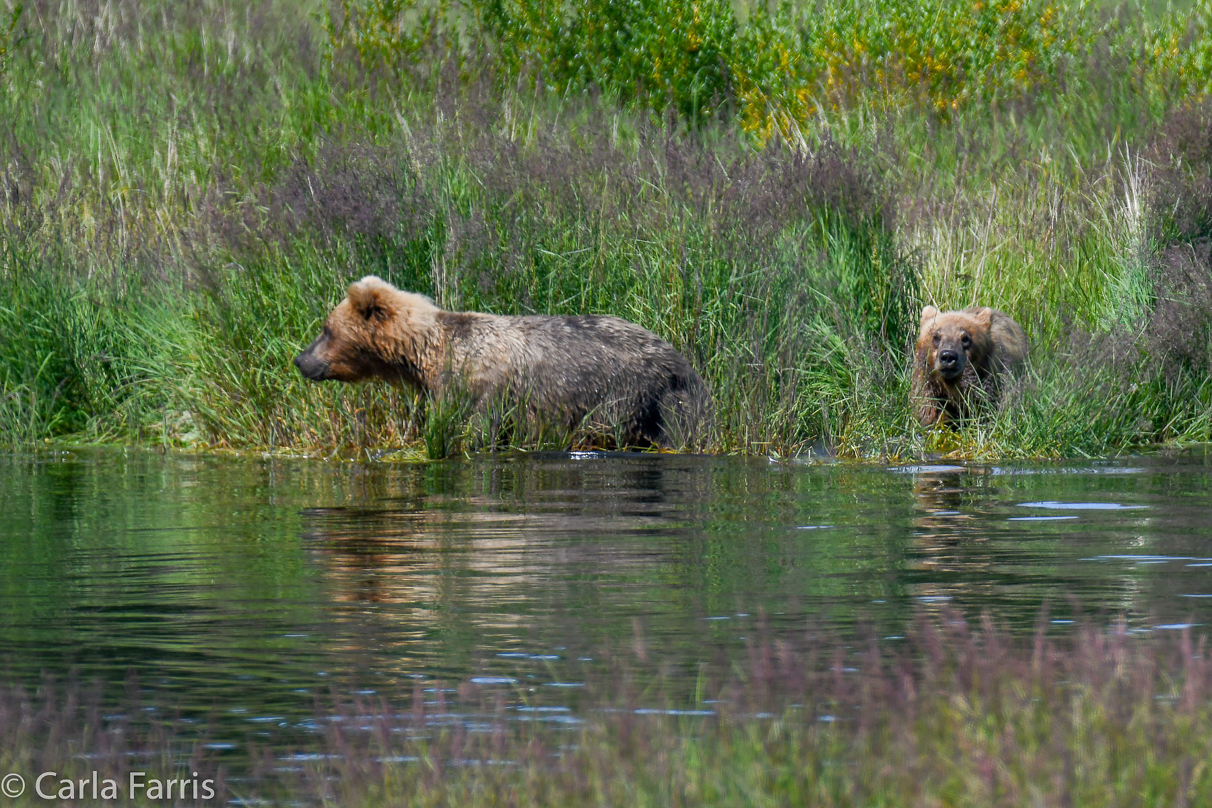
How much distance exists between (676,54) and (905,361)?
10.9m

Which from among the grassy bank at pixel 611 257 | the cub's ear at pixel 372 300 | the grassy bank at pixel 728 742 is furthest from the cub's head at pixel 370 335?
the grassy bank at pixel 728 742

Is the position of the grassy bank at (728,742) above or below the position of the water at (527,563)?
below

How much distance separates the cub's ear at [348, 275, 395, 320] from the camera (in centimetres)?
1400

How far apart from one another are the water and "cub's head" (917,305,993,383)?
4.77 feet

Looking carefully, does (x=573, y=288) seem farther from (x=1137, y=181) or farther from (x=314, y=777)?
(x=314, y=777)

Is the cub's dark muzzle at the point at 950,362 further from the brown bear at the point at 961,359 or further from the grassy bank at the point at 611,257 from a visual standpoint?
the grassy bank at the point at 611,257

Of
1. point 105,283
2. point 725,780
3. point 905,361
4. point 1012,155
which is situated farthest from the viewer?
point 1012,155

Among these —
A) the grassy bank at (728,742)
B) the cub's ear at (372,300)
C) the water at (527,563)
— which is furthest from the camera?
the cub's ear at (372,300)

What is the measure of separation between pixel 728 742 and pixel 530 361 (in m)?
9.02

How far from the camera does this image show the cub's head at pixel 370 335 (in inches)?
543

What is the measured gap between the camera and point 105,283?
634 inches

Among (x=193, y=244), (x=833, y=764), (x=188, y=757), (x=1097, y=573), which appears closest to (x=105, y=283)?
(x=193, y=244)

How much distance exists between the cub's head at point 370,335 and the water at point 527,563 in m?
0.82

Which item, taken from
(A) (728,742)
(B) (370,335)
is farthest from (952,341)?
(A) (728,742)
